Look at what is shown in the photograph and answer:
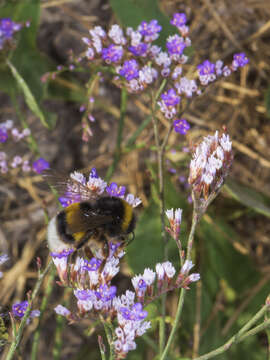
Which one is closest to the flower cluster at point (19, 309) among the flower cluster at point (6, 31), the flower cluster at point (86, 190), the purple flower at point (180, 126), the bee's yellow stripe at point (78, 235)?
the bee's yellow stripe at point (78, 235)

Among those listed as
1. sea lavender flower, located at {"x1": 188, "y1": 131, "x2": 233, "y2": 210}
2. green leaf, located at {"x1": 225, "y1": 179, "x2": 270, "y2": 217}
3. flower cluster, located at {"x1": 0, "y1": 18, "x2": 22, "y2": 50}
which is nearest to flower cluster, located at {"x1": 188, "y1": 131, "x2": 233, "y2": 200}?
sea lavender flower, located at {"x1": 188, "y1": 131, "x2": 233, "y2": 210}

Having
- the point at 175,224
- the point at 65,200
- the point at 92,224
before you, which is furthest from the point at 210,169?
the point at 65,200

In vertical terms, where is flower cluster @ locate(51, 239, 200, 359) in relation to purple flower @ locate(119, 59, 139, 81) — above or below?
below

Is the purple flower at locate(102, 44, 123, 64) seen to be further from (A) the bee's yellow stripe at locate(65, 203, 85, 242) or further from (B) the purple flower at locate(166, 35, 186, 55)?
(A) the bee's yellow stripe at locate(65, 203, 85, 242)

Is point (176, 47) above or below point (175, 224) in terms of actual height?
above

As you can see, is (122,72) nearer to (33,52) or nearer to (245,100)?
(33,52)

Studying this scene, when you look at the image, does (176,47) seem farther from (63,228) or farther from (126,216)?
(63,228)

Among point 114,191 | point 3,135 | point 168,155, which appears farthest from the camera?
point 168,155
